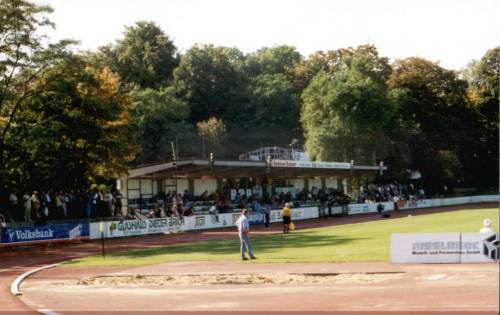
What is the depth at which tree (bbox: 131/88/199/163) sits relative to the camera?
7712cm

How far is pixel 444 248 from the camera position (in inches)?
949

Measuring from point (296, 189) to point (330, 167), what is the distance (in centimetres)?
498

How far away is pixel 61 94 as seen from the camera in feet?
142

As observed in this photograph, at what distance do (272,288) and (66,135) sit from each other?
2727cm

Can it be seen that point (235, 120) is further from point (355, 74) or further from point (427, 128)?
point (427, 128)

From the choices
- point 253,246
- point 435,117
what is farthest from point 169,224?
point 435,117

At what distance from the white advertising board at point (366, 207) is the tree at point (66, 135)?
26792 mm

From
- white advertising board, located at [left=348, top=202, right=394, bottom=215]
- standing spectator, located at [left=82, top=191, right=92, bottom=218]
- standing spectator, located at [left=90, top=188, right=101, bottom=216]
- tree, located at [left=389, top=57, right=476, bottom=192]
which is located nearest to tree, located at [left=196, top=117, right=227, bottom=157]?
white advertising board, located at [left=348, top=202, right=394, bottom=215]

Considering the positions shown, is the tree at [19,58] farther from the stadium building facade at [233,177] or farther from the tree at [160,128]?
the tree at [160,128]

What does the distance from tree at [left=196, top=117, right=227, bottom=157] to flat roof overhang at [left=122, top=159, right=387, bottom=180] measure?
54.7 feet

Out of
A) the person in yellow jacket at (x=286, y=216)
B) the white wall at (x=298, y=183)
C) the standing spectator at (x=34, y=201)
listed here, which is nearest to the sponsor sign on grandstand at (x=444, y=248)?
the person in yellow jacket at (x=286, y=216)

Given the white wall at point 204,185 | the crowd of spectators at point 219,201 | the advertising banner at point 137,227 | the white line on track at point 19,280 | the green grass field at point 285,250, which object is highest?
the white wall at point 204,185

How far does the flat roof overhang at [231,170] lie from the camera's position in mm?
49125

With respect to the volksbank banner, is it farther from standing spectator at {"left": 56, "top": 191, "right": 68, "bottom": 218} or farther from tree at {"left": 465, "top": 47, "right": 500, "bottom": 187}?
tree at {"left": 465, "top": 47, "right": 500, "bottom": 187}
